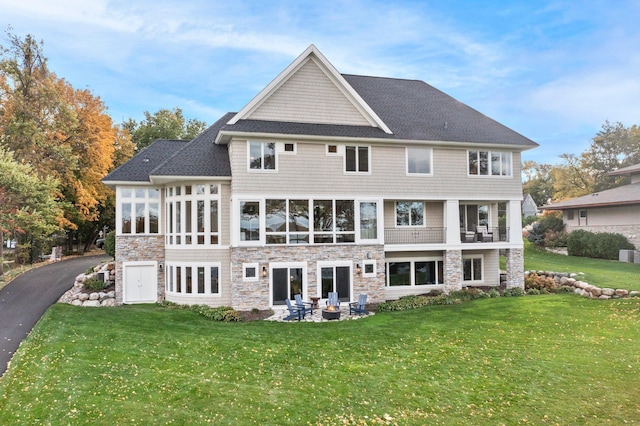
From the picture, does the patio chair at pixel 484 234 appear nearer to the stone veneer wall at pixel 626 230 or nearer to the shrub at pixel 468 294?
the shrub at pixel 468 294

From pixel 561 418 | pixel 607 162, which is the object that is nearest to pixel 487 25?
pixel 561 418

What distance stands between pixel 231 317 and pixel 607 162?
56.2 m

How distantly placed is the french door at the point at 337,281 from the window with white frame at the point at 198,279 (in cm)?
483

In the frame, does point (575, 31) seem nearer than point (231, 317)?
No

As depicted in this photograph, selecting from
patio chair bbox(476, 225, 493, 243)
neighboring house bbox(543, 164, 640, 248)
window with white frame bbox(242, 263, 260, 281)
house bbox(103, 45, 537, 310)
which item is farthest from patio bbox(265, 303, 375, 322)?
neighboring house bbox(543, 164, 640, 248)

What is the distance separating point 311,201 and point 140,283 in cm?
929

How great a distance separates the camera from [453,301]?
59.2 feet

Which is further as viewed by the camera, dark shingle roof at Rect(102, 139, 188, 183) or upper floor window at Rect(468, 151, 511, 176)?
upper floor window at Rect(468, 151, 511, 176)

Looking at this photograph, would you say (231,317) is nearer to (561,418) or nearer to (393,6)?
(561,418)

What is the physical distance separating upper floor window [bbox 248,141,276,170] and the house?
0.15ft

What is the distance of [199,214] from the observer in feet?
57.9

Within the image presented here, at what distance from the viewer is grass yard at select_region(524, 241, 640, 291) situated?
64.8ft

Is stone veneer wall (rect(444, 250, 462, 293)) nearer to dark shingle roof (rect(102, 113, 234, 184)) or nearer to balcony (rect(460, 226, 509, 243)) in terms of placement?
balcony (rect(460, 226, 509, 243))

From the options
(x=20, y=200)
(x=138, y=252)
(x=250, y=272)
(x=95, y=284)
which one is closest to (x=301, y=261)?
(x=250, y=272)
